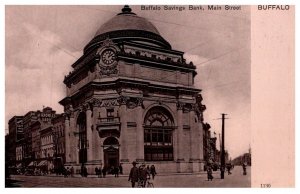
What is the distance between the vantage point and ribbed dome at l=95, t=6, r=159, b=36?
14531 millimetres

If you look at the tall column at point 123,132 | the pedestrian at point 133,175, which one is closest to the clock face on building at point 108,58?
the tall column at point 123,132

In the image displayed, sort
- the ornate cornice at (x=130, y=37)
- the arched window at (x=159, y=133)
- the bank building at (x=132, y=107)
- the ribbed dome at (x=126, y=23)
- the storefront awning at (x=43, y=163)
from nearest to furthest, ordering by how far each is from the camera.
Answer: the ribbed dome at (x=126, y=23) < the ornate cornice at (x=130, y=37) < the bank building at (x=132, y=107) < the arched window at (x=159, y=133) < the storefront awning at (x=43, y=163)

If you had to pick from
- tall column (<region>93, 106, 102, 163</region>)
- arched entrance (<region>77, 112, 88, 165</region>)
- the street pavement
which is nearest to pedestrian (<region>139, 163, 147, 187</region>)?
the street pavement

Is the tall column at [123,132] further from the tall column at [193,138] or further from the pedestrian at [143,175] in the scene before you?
the tall column at [193,138]

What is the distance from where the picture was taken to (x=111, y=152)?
1592 centimetres

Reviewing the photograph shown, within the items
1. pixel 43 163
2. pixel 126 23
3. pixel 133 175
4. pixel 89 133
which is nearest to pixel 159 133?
pixel 89 133

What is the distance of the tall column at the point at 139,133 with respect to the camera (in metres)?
15.4

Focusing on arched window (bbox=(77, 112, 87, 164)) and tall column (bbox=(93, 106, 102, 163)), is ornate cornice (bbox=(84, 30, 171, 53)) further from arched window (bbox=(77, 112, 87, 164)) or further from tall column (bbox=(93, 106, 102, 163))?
arched window (bbox=(77, 112, 87, 164))

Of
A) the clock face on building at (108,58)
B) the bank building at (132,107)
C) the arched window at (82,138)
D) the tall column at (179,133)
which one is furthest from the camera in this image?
the arched window at (82,138)

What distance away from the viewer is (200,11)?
1409 cm

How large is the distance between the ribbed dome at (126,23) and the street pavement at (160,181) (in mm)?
4204

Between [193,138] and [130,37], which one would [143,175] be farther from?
[130,37]

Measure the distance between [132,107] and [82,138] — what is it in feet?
6.56

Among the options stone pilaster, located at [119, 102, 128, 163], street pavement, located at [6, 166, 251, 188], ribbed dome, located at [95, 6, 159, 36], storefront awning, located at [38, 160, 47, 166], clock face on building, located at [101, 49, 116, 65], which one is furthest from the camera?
storefront awning, located at [38, 160, 47, 166]
